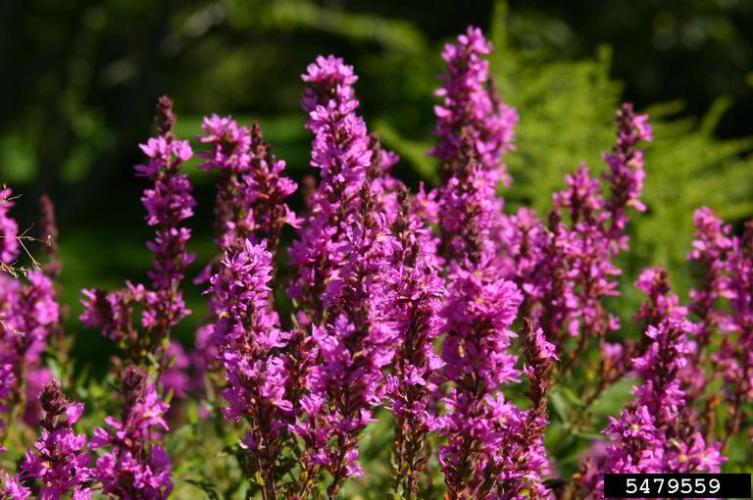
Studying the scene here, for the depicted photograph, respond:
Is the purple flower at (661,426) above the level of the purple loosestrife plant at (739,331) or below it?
below

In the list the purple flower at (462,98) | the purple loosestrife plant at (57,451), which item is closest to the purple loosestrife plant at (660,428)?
the purple flower at (462,98)

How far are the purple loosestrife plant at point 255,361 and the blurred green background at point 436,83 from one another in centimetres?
408

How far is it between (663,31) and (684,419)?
1385 centimetres

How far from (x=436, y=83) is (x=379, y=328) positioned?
8.55 meters

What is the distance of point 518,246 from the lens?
14.0 ft

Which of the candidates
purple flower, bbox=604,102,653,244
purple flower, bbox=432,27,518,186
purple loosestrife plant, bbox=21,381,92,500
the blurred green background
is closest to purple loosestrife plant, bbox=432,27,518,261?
purple flower, bbox=432,27,518,186

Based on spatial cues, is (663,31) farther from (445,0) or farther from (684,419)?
(684,419)

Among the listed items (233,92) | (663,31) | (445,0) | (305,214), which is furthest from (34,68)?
(233,92)

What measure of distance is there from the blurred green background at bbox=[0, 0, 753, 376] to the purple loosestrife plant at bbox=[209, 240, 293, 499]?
13.4 feet

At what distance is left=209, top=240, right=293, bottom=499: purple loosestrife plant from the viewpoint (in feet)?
9.98

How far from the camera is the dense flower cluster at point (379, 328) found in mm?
2996

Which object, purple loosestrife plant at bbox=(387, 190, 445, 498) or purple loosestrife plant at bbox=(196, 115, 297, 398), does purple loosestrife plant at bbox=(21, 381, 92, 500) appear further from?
purple loosestrife plant at bbox=(387, 190, 445, 498)

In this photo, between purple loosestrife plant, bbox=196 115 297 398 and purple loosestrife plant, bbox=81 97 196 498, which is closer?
purple loosestrife plant, bbox=81 97 196 498

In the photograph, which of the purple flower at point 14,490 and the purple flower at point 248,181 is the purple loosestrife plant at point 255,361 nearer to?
the purple flower at point 248,181
